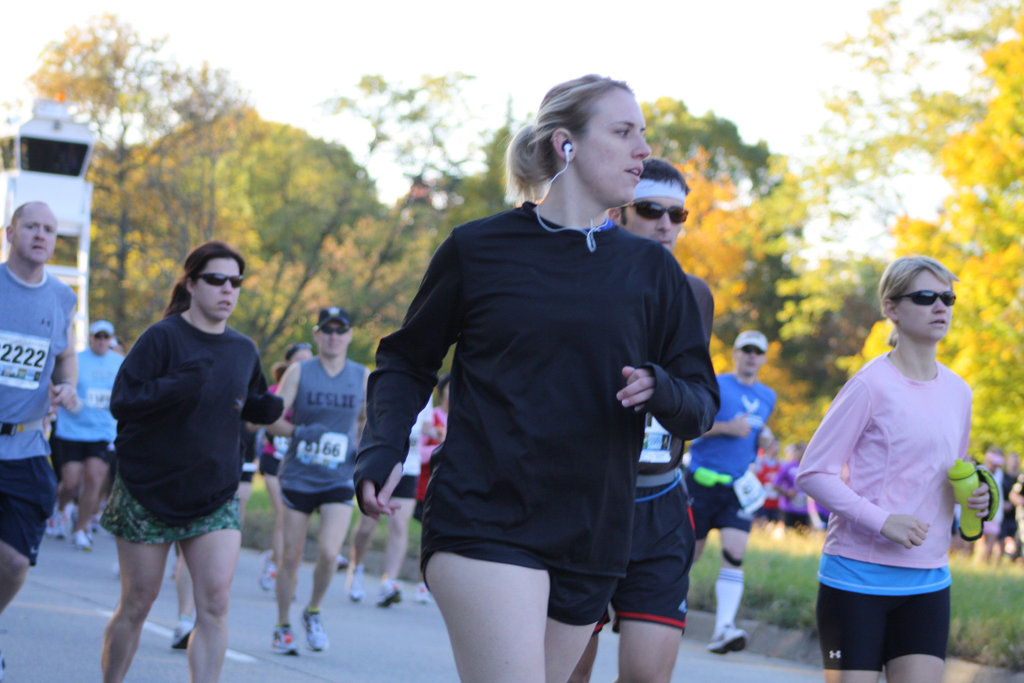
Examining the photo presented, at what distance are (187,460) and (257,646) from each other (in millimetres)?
3301

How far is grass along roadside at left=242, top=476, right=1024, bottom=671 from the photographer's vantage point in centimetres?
845

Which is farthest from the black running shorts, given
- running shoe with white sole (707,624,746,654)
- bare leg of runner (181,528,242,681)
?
running shoe with white sole (707,624,746,654)

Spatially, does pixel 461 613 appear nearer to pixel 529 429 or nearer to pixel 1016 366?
pixel 529 429

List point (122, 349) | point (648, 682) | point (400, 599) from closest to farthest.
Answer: point (648, 682) < point (400, 599) < point (122, 349)

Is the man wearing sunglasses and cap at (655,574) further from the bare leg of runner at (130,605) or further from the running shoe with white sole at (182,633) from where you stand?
the running shoe with white sole at (182,633)

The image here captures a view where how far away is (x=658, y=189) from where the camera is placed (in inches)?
205

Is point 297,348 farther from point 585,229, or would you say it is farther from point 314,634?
point 585,229

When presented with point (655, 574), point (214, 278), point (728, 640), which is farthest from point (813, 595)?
point (655, 574)

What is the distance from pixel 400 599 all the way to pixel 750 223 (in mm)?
30044

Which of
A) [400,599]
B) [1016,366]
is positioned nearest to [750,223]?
[1016,366]

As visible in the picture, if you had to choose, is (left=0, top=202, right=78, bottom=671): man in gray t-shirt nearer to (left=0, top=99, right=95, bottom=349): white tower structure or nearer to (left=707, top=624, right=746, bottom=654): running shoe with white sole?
(left=707, top=624, right=746, bottom=654): running shoe with white sole

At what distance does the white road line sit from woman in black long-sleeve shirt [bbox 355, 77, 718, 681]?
4.77m

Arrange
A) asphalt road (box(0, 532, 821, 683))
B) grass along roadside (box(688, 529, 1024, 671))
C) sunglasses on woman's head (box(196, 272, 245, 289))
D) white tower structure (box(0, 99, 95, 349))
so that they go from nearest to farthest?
sunglasses on woman's head (box(196, 272, 245, 289)) < asphalt road (box(0, 532, 821, 683)) < grass along roadside (box(688, 529, 1024, 671)) < white tower structure (box(0, 99, 95, 349))

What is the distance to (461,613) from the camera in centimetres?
309
